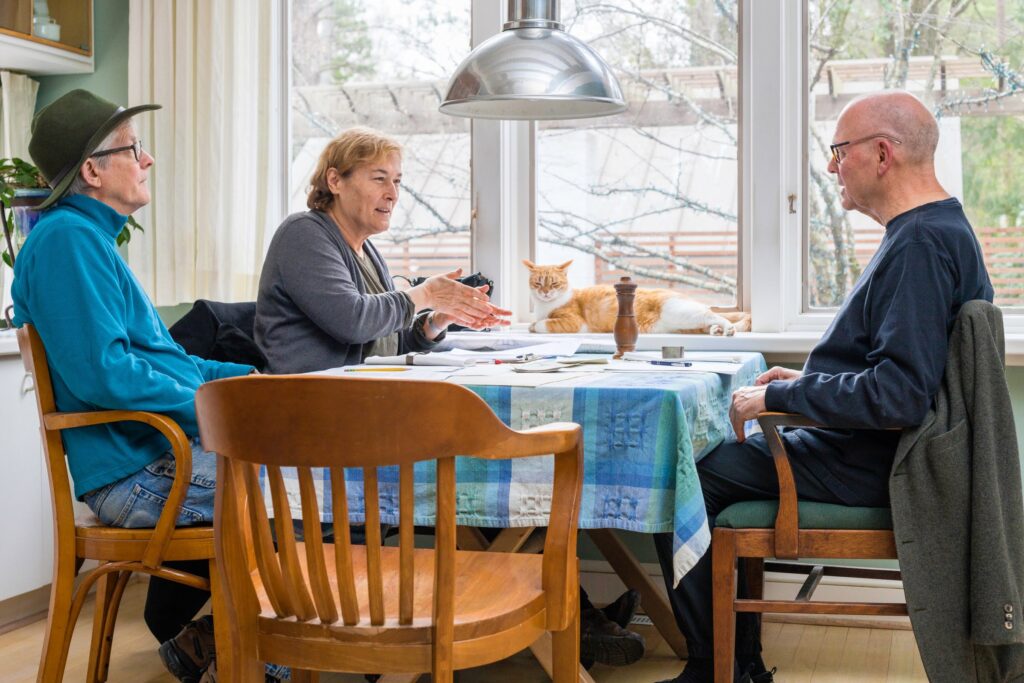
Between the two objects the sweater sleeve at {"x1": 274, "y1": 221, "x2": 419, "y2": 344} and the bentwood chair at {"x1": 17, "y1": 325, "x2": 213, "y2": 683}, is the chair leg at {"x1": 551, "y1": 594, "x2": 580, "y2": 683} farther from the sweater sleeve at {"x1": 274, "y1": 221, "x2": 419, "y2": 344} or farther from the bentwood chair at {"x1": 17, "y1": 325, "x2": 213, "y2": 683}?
the sweater sleeve at {"x1": 274, "y1": 221, "x2": 419, "y2": 344}

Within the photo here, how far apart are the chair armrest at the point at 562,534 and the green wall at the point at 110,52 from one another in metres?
2.90

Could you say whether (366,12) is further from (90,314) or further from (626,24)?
(90,314)

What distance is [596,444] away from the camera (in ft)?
6.89

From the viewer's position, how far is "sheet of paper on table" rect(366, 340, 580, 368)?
270 cm

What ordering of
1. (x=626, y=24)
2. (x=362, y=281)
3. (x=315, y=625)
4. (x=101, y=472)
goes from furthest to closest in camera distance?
1. (x=626, y=24)
2. (x=362, y=281)
3. (x=101, y=472)
4. (x=315, y=625)

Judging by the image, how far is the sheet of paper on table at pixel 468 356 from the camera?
2701 mm

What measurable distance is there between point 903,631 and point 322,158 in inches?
81.4

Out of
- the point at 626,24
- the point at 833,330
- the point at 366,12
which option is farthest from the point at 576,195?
the point at 833,330

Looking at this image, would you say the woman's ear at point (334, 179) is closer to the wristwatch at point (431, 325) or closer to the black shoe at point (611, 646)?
the wristwatch at point (431, 325)

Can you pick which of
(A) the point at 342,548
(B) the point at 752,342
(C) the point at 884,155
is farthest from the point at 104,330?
(B) the point at 752,342

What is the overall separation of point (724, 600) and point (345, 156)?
5.18 ft

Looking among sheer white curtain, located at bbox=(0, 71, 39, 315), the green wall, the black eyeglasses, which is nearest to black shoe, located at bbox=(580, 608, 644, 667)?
the black eyeglasses

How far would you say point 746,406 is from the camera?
222 centimetres

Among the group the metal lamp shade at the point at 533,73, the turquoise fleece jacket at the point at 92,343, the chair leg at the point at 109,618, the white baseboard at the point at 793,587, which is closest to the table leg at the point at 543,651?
the turquoise fleece jacket at the point at 92,343
